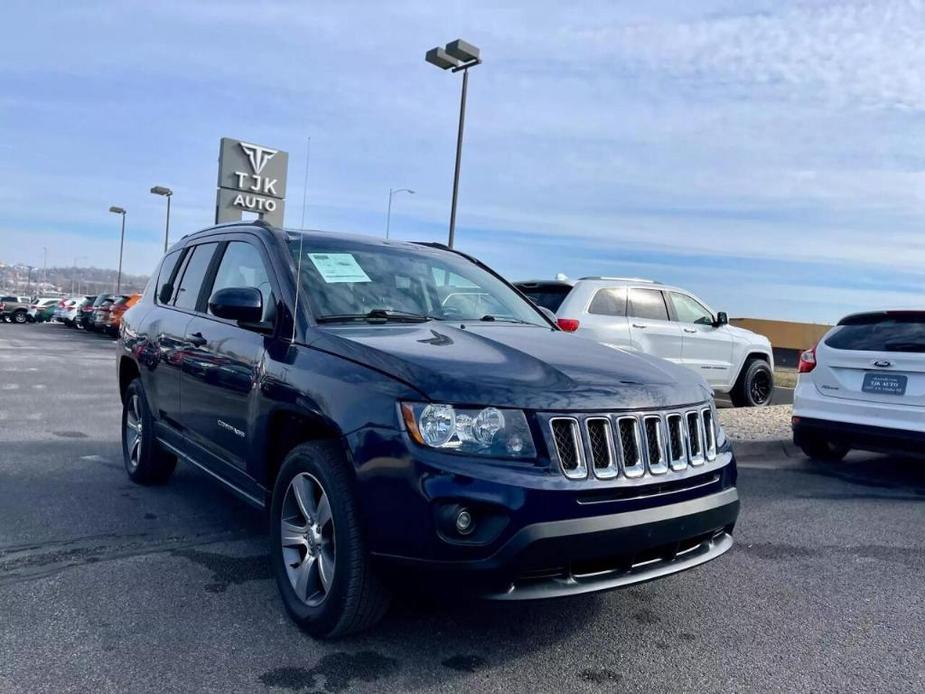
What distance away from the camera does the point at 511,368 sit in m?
3.11

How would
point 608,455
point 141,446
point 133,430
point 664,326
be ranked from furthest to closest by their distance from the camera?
point 664,326
point 133,430
point 141,446
point 608,455

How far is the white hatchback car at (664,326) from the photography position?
955 cm

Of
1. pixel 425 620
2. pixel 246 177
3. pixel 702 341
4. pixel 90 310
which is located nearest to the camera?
pixel 425 620

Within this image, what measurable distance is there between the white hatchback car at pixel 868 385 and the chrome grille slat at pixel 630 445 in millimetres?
3782

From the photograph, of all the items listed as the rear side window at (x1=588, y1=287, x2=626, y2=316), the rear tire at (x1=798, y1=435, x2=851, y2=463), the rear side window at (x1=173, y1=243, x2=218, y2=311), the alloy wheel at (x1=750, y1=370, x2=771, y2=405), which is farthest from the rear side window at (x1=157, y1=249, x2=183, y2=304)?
the alloy wheel at (x1=750, y1=370, x2=771, y2=405)

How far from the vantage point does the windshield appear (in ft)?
12.6

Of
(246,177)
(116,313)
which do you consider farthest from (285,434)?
(116,313)

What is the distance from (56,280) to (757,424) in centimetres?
8766

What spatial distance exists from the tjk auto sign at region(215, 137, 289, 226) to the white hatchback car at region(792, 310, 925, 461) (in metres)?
17.3

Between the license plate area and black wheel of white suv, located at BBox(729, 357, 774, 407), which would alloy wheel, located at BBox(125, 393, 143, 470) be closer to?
the license plate area

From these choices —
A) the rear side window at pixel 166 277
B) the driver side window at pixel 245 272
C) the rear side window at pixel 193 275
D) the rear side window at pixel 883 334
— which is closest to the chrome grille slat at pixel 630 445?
the driver side window at pixel 245 272

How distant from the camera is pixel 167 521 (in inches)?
190

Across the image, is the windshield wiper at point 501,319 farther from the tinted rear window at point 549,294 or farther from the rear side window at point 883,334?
the tinted rear window at point 549,294

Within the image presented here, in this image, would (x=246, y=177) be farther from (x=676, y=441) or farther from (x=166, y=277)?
(x=676, y=441)
